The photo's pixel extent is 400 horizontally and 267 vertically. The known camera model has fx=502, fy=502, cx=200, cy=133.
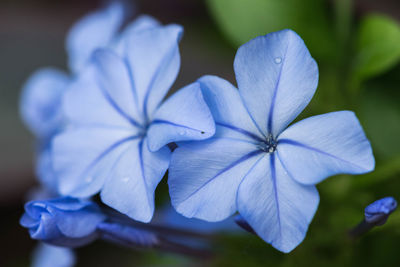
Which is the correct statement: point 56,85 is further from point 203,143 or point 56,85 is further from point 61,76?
point 203,143

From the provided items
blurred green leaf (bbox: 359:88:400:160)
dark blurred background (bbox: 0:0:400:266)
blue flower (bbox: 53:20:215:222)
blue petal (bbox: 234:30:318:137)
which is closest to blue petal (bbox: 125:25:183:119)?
blue flower (bbox: 53:20:215:222)

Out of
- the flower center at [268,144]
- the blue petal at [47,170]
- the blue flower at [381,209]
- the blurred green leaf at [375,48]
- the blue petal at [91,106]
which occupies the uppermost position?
the blurred green leaf at [375,48]

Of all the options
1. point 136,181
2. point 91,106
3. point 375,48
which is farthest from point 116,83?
point 375,48

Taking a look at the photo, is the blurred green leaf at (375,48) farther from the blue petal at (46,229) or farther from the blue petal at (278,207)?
the blue petal at (46,229)

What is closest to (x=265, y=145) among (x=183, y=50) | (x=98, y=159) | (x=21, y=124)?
(x=98, y=159)

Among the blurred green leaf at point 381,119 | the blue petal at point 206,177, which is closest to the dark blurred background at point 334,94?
A: the blurred green leaf at point 381,119
